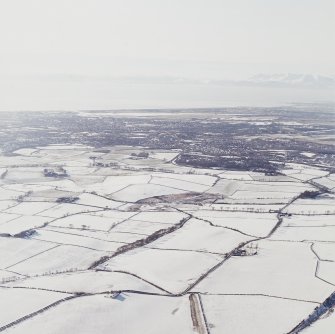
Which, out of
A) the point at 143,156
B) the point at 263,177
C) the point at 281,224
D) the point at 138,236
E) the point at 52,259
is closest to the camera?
the point at 52,259

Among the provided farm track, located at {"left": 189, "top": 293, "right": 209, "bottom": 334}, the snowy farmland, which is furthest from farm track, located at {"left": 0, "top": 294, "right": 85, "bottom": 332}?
farm track, located at {"left": 189, "top": 293, "right": 209, "bottom": 334}

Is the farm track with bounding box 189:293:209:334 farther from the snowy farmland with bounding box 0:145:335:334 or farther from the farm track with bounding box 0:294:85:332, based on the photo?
the farm track with bounding box 0:294:85:332

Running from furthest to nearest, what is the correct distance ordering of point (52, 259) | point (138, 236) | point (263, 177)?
point (263, 177) < point (138, 236) < point (52, 259)

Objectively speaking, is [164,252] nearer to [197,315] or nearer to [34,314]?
[197,315]

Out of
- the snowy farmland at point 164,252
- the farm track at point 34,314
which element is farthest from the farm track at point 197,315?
the farm track at point 34,314

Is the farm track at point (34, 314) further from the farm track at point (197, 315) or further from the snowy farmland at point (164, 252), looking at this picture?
the farm track at point (197, 315)

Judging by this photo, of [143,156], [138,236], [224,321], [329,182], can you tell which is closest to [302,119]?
[143,156]

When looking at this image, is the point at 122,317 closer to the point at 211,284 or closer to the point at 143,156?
the point at 211,284

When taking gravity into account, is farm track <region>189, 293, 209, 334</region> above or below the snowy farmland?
below
